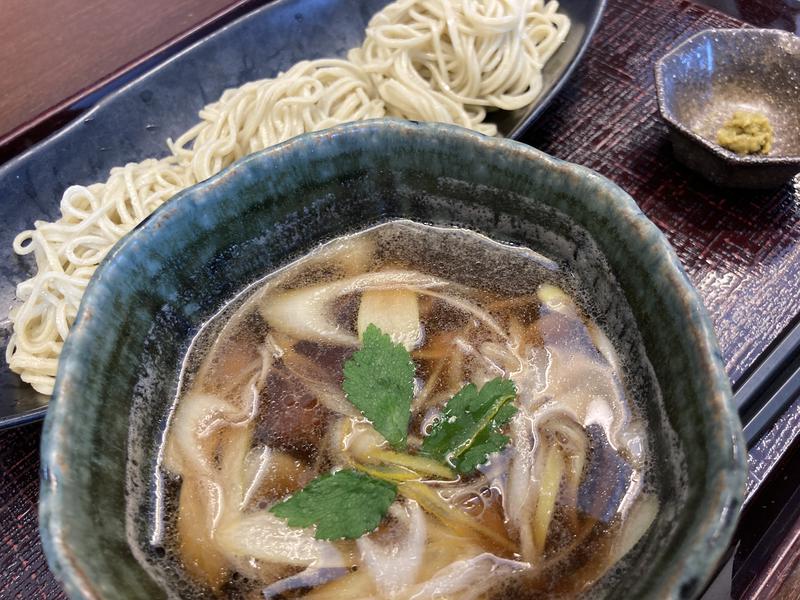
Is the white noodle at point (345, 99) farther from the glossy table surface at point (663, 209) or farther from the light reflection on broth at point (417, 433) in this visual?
the light reflection on broth at point (417, 433)

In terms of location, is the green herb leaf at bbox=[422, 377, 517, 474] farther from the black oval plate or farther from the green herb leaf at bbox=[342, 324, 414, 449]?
the black oval plate

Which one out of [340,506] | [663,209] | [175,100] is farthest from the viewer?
[175,100]

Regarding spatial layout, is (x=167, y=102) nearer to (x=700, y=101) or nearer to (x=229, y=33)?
(x=229, y=33)

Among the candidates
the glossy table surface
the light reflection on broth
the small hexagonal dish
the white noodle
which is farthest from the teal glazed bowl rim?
the small hexagonal dish

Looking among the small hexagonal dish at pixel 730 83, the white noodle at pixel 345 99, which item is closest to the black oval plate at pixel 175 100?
the white noodle at pixel 345 99

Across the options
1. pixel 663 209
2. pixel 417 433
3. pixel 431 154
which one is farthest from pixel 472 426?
pixel 663 209

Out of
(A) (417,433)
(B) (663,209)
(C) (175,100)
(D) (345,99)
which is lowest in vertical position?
(B) (663,209)

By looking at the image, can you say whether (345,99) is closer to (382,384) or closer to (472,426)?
(382,384)

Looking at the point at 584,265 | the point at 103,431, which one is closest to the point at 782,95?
the point at 584,265
